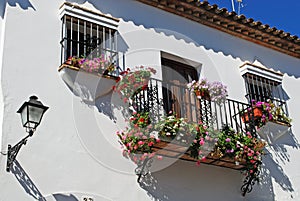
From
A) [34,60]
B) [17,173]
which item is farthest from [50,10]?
[17,173]

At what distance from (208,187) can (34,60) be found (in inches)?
130

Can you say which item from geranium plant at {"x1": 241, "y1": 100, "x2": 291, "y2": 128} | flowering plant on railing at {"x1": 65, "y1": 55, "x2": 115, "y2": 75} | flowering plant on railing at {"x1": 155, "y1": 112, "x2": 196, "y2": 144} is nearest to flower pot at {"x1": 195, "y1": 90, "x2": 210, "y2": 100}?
geranium plant at {"x1": 241, "y1": 100, "x2": 291, "y2": 128}

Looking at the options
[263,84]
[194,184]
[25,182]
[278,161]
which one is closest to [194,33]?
[263,84]

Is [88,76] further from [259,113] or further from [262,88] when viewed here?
[262,88]

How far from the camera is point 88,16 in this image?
7379 mm

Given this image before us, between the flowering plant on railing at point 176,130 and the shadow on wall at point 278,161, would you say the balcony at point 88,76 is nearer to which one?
the flowering plant on railing at point 176,130

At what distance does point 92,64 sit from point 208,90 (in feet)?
7.24

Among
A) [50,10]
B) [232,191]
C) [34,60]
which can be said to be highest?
[50,10]

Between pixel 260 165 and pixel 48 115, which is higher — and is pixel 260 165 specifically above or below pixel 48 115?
below

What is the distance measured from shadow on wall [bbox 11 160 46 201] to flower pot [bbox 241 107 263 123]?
Result: 3982 millimetres

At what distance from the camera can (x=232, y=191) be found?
7.71m

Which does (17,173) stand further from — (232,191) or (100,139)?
(232,191)

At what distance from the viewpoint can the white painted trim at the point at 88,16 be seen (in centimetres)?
721

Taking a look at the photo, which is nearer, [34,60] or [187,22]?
[34,60]
